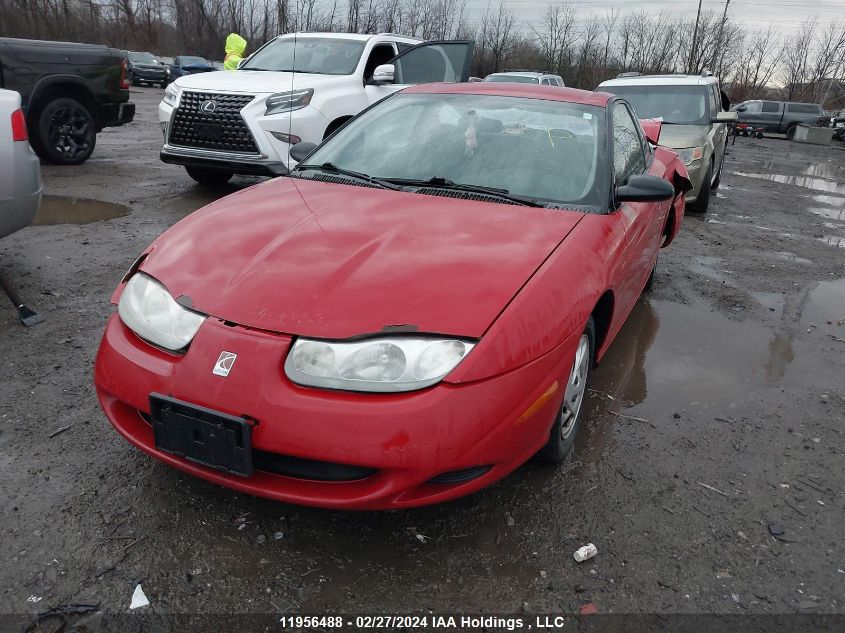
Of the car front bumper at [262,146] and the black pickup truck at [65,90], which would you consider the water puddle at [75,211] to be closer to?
the car front bumper at [262,146]

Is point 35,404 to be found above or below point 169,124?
below

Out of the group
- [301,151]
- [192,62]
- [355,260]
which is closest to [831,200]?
[301,151]

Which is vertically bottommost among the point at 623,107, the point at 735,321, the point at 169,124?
the point at 735,321

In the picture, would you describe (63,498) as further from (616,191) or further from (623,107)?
(623,107)

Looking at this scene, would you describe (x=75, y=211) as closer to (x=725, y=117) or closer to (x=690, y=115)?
(x=690, y=115)

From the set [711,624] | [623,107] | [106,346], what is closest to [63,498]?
[106,346]

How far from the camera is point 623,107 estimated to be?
4.17 m

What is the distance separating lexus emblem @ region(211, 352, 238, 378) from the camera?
6.43 feet

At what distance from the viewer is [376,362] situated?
196 cm

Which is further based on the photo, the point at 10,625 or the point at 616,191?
the point at 616,191

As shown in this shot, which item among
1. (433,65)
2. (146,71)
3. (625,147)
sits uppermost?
(433,65)

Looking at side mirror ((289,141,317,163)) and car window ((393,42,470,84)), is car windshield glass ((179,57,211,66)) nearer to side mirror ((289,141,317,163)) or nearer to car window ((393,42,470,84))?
car window ((393,42,470,84))

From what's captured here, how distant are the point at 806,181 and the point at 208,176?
1237 cm

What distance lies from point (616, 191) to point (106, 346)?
230 centimetres
